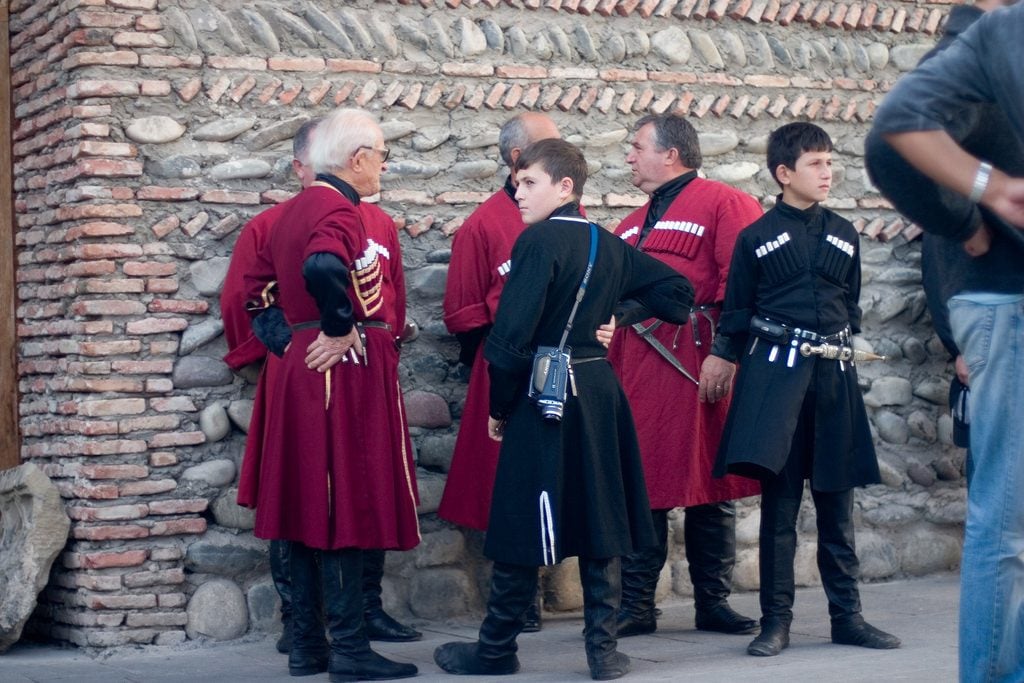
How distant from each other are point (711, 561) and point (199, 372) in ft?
7.37

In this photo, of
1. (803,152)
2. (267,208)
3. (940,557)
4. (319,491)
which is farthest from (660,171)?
(940,557)

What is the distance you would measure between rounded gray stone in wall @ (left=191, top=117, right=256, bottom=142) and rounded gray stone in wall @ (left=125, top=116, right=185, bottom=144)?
0.28 feet

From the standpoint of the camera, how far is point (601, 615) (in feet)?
16.9

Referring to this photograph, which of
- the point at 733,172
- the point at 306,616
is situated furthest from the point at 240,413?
the point at 733,172

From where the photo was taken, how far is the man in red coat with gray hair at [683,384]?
6.10 m

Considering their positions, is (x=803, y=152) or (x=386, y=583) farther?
(x=386, y=583)

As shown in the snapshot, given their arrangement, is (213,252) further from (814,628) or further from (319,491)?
(814,628)

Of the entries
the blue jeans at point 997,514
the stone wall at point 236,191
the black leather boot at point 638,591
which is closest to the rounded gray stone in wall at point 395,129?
the stone wall at point 236,191

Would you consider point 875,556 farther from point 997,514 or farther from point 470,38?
point 997,514

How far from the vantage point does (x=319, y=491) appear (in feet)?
17.3

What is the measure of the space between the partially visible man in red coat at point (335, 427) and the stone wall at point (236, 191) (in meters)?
0.75

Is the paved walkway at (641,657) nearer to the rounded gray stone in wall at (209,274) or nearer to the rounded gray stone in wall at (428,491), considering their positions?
the rounded gray stone in wall at (428,491)

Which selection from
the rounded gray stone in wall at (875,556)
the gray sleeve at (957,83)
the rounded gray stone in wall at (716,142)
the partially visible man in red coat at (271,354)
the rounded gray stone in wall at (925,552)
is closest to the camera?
the gray sleeve at (957,83)

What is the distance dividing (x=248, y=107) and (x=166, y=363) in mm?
1127
